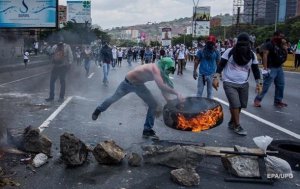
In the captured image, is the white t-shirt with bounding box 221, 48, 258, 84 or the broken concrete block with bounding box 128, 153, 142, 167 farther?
the white t-shirt with bounding box 221, 48, 258, 84

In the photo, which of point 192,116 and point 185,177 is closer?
point 185,177

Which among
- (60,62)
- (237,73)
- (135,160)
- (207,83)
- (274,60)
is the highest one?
(274,60)

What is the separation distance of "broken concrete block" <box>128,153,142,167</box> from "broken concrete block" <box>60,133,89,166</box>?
0.59 metres

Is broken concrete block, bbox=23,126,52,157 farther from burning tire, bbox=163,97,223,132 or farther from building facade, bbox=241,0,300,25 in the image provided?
building facade, bbox=241,0,300,25

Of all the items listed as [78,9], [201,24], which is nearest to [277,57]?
[78,9]

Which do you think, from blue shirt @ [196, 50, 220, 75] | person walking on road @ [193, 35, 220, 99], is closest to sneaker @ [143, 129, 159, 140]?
person walking on road @ [193, 35, 220, 99]

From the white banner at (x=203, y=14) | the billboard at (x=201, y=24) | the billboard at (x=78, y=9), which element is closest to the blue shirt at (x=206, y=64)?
the billboard at (x=78, y=9)

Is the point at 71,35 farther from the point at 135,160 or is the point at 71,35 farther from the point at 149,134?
the point at 135,160

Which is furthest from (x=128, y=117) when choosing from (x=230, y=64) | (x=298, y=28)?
(x=298, y=28)

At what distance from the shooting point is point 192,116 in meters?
6.09

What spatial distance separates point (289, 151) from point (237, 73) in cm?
214

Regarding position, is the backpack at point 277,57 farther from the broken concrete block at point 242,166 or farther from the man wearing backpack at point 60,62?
the broken concrete block at point 242,166

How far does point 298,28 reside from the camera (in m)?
56.2

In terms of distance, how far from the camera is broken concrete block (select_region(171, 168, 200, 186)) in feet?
16.1
